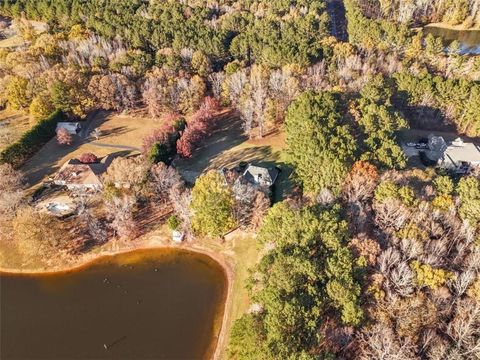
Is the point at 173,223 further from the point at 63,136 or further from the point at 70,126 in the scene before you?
the point at 70,126

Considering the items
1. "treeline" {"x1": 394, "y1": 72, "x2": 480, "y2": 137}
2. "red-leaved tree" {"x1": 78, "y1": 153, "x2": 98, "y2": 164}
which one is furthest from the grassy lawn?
"treeline" {"x1": 394, "y1": 72, "x2": 480, "y2": 137}

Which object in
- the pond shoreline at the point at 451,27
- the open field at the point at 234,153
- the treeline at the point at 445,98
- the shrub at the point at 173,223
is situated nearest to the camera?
the shrub at the point at 173,223

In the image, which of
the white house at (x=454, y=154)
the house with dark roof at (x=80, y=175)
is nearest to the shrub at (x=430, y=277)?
the white house at (x=454, y=154)

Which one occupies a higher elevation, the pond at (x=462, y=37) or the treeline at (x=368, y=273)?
the pond at (x=462, y=37)

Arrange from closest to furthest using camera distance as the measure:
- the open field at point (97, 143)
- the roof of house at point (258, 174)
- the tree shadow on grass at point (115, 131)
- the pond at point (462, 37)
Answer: the roof of house at point (258, 174) → the open field at point (97, 143) → the tree shadow on grass at point (115, 131) → the pond at point (462, 37)

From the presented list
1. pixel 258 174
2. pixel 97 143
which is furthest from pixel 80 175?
pixel 258 174

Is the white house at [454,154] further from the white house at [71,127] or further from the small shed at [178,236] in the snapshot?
the white house at [71,127]
